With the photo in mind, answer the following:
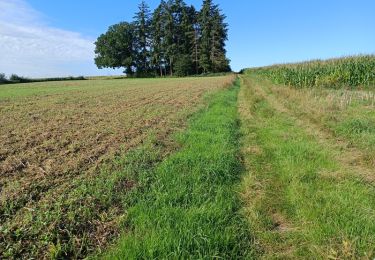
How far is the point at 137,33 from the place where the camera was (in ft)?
271

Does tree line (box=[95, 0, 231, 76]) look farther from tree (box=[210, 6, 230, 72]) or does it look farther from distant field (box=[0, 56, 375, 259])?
distant field (box=[0, 56, 375, 259])

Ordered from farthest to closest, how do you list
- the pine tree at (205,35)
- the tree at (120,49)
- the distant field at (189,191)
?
the tree at (120,49)
the pine tree at (205,35)
the distant field at (189,191)

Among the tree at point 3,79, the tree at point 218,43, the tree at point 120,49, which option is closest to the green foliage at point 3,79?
the tree at point 3,79

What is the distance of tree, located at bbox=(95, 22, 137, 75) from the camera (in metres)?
82.4

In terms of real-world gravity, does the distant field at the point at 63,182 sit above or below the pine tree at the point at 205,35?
below

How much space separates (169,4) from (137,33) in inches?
401

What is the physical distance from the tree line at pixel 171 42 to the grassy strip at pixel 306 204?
232 feet

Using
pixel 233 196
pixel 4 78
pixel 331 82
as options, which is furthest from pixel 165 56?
pixel 233 196

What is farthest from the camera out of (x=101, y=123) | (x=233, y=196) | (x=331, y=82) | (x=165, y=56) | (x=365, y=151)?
(x=165, y=56)

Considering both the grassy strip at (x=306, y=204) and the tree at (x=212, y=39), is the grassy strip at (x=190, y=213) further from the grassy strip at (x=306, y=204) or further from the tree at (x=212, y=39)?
the tree at (x=212, y=39)

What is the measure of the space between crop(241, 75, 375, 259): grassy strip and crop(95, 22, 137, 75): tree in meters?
77.7

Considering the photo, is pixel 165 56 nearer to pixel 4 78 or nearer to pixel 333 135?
pixel 4 78

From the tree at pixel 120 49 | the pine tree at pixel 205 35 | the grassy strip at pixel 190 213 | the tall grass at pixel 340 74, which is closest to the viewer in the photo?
the grassy strip at pixel 190 213

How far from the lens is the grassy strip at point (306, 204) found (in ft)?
12.0
